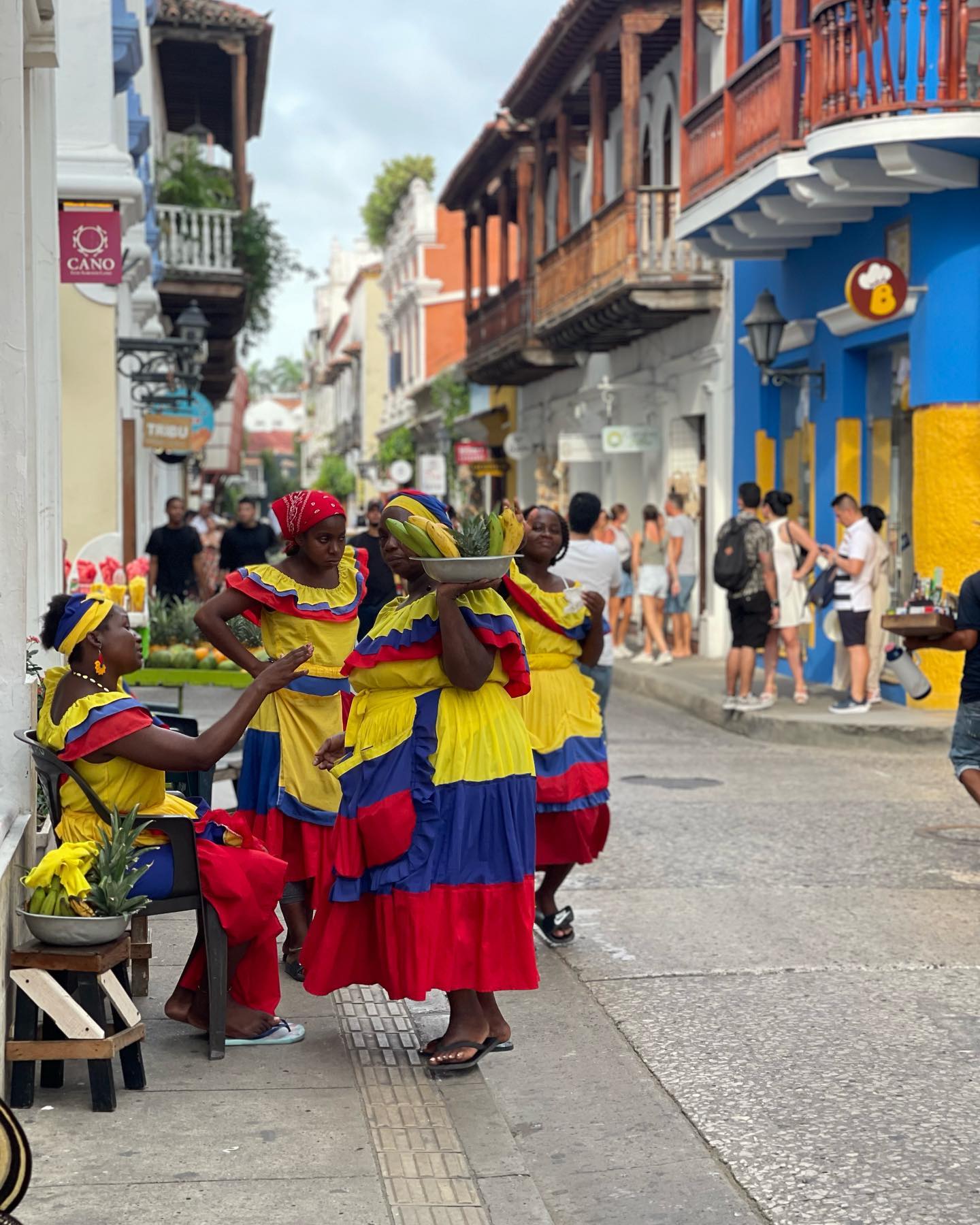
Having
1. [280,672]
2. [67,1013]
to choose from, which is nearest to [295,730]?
[280,672]

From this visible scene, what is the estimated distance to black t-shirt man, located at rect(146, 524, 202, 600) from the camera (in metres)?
18.0

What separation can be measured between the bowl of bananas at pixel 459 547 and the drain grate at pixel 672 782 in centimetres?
646

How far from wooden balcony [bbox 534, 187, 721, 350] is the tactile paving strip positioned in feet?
51.3

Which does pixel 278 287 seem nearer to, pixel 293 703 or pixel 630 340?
pixel 630 340

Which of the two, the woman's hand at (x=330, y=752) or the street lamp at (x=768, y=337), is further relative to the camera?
the street lamp at (x=768, y=337)

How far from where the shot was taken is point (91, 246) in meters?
13.1

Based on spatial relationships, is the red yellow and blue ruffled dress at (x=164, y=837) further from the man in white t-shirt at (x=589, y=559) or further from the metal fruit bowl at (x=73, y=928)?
the man in white t-shirt at (x=589, y=559)

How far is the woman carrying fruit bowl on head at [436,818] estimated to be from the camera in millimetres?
5211

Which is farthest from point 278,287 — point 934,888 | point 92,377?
point 934,888

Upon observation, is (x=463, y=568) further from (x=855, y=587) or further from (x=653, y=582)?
(x=653, y=582)

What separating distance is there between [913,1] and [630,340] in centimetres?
1132

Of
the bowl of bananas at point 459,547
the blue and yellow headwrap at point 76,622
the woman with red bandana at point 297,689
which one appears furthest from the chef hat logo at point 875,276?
the blue and yellow headwrap at point 76,622

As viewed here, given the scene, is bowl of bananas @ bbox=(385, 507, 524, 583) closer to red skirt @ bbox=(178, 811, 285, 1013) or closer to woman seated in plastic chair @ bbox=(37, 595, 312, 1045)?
woman seated in plastic chair @ bbox=(37, 595, 312, 1045)

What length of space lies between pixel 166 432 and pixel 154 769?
50.7 ft
